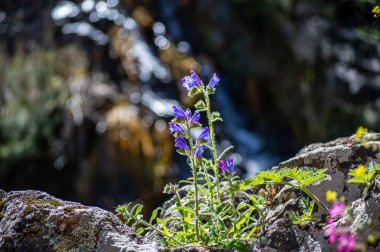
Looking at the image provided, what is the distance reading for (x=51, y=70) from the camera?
8.88 m

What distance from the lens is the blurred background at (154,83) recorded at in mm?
7477

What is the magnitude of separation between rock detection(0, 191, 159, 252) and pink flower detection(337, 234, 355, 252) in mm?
578

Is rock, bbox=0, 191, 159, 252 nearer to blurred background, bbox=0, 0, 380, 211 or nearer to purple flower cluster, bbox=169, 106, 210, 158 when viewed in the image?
purple flower cluster, bbox=169, 106, 210, 158

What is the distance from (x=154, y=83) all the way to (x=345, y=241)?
7.44 meters

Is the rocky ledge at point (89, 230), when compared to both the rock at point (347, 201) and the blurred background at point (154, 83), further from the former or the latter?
the blurred background at point (154, 83)

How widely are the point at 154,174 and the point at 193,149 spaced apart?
16.4 ft

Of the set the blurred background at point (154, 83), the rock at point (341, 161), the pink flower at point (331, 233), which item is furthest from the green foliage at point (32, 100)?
the pink flower at point (331, 233)

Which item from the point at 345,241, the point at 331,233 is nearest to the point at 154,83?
the point at 331,233

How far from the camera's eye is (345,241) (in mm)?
1786

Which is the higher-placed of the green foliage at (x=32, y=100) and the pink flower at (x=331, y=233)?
the green foliage at (x=32, y=100)

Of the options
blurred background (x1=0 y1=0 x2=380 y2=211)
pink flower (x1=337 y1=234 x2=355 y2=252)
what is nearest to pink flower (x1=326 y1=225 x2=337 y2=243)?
pink flower (x1=337 y1=234 x2=355 y2=252)

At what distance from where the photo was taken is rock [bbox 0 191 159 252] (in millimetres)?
2043

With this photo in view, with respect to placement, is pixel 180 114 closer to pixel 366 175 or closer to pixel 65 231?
pixel 65 231

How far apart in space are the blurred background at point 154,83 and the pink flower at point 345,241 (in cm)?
504
